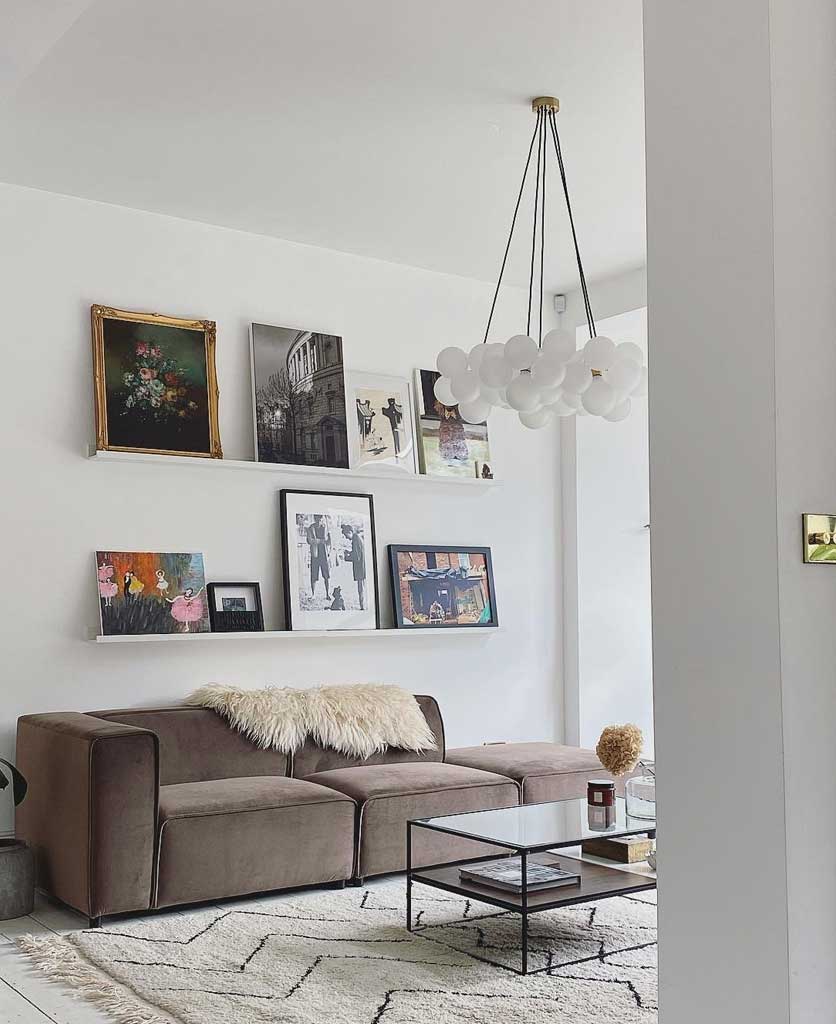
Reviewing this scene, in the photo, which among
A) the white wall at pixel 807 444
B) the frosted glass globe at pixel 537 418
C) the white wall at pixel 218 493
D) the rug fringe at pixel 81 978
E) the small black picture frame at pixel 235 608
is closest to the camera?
the white wall at pixel 807 444

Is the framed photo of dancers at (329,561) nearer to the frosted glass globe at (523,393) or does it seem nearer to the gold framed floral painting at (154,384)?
the gold framed floral painting at (154,384)

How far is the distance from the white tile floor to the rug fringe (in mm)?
27

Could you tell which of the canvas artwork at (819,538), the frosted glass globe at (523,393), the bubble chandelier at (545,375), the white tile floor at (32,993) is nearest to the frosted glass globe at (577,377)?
the bubble chandelier at (545,375)

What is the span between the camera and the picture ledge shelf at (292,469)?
4.66 metres

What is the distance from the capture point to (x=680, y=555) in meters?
1.67

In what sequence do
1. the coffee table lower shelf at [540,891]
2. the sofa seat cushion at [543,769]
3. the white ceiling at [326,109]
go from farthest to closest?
the sofa seat cushion at [543,769], the white ceiling at [326,109], the coffee table lower shelf at [540,891]

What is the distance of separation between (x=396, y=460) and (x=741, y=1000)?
4.12m

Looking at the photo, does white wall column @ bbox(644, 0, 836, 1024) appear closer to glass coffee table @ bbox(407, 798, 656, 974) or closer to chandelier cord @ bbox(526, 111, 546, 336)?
glass coffee table @ bbox(407, 798, 656, 974)

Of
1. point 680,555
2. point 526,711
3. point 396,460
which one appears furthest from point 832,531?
point 526,711

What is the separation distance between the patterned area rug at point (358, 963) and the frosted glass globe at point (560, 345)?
184 centimetres

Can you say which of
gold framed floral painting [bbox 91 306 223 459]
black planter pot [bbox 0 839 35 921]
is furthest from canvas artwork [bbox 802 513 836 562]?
gold framed floral painting [bbox 91 306 223 459]

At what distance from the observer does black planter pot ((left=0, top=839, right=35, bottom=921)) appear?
12.3 feet

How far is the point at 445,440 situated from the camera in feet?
18.8

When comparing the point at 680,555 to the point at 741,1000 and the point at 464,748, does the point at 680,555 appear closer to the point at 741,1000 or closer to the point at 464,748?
the point at 741,1000
